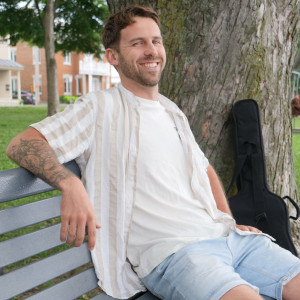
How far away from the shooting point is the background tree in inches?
597

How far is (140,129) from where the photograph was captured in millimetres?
2266

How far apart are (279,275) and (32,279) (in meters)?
1.21

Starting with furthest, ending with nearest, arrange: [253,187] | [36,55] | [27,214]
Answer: [36,55] < [253,187] < [27,214]

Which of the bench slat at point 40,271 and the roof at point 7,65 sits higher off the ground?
the roof at point 7,65

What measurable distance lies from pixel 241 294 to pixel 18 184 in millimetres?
1021

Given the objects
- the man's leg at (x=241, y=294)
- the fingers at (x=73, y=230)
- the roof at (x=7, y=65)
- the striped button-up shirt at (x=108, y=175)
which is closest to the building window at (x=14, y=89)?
the roof at (x=7, y=65)

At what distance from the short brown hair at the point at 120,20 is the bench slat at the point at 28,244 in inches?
44.5

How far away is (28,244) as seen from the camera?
1847mm

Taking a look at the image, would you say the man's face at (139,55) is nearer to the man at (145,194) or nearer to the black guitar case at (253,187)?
the man at (145,194)

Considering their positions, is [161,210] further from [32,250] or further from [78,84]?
[78,84]

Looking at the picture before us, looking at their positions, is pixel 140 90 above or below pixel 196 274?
above

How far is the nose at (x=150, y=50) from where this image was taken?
241 centimetres

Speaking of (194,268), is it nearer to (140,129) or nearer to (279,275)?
(279,275)

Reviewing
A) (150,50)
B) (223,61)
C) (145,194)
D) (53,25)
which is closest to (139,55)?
(150,50)
